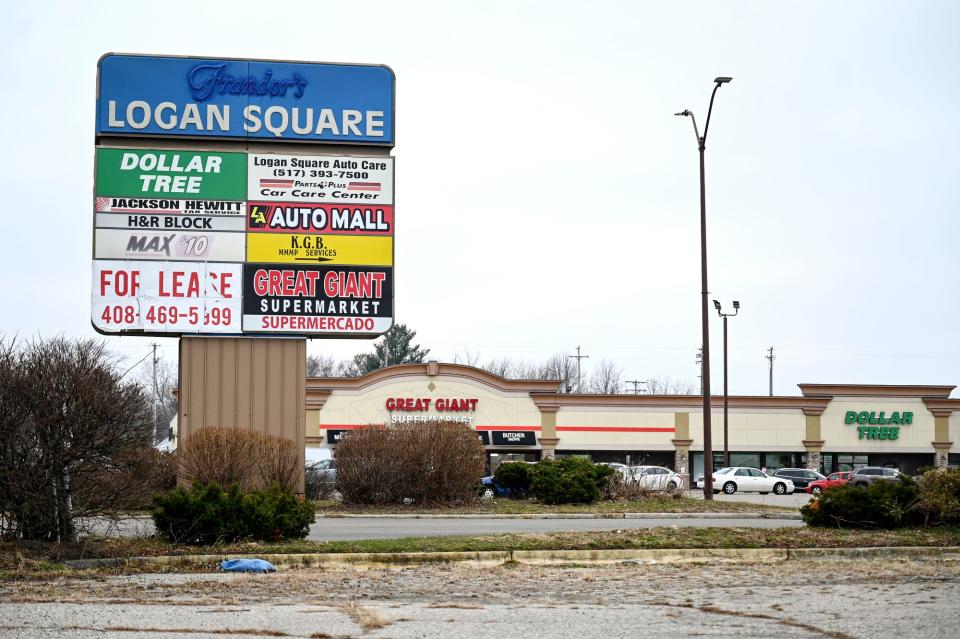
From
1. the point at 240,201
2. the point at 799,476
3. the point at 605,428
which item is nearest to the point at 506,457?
the point at 605,428

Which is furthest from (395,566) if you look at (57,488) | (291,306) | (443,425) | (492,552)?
(443,425)

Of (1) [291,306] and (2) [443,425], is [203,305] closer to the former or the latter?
(1) [291,306]

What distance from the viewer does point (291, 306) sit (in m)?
23.0

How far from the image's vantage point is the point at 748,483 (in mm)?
46375

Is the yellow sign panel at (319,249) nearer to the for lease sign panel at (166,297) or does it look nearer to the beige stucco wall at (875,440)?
the for lease sign panel at (166,297)

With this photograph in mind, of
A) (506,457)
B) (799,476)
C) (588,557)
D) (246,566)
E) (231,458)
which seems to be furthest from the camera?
(506,457)

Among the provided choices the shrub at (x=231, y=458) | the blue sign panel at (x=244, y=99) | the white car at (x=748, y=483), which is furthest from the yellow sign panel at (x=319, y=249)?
the white car at (x=748, y=483)

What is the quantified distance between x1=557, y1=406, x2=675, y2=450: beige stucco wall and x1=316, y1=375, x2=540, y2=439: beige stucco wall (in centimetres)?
160

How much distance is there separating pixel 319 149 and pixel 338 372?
97670 millimetres

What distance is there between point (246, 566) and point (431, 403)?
4073 cm

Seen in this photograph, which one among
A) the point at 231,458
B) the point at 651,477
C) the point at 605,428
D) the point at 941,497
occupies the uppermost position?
the point at 605,428

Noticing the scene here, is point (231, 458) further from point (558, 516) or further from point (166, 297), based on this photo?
point (558, 516)

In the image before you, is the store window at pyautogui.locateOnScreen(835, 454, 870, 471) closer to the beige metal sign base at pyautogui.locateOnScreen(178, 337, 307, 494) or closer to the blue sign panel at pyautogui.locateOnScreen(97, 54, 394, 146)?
the blue sign panel at pyautogui.locateOnScreen(97, 54, 394, 146)

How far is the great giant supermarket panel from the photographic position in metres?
22.4
